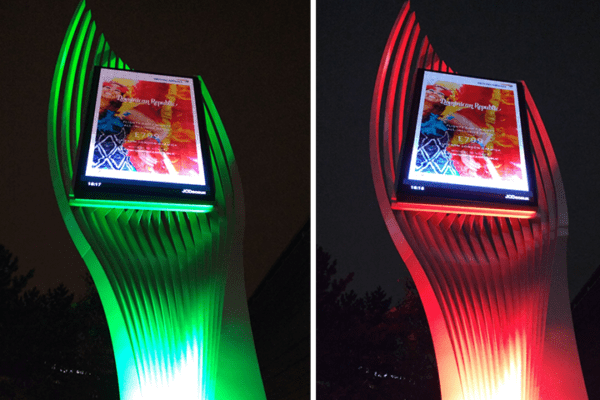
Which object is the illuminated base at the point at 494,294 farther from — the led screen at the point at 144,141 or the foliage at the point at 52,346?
the foliage at the point at 52,346

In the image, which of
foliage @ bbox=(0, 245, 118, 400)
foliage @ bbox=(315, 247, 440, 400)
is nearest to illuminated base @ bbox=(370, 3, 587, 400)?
foliage @ bbox=(315, 247, 440, 400)

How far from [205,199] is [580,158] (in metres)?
5.08

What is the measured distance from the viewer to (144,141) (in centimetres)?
317

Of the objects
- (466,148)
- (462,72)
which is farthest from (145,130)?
(462,72)

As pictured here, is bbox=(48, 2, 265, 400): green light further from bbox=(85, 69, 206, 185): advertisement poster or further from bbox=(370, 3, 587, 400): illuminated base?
bbox=(370, 3, 587, 400): illuminated base

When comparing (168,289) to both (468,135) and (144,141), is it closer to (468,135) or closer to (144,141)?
(144,141)

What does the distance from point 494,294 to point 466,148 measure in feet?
2.83

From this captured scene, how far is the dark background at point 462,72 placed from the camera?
6.13 metres

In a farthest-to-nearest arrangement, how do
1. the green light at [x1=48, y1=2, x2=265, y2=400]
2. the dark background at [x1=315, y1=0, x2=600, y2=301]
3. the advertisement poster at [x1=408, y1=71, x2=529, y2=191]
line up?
the dark background at [x1=315, y1=0, x2=600, y2=301] < the advertisement poster at [x1=408, y1=71, x2=529, y2=191] < the green light at [x1=48, y1=2, x2=265, y2=400]

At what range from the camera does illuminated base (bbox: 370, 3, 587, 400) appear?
3021 mm

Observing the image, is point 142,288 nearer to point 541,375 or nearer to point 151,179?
point 151,179

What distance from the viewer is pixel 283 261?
20.0 feet

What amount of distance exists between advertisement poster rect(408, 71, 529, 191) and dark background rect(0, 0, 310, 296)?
2.83 metres

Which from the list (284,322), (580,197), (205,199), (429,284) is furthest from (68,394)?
(580,197)
